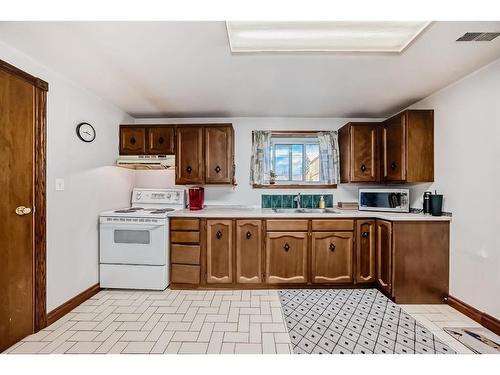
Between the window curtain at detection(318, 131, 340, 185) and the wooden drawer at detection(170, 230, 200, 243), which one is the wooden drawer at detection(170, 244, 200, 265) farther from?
the window curtain at detection(318, 131, 340, 185)

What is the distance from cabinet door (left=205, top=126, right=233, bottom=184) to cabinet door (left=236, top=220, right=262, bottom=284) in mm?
670

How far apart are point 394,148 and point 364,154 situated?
352 millimetres

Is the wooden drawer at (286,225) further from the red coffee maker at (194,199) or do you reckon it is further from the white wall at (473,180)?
the white wall at (473,180)

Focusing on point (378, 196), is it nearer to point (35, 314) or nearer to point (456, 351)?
point (456, 351)

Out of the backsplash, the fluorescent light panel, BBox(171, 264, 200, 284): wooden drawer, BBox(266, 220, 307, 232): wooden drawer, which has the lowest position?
BBox(171, 264, 200, 284): wooden drawer

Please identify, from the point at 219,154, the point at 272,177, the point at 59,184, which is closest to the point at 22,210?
the point at 59,184

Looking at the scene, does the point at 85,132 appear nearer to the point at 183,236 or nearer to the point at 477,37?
the point at 183,236

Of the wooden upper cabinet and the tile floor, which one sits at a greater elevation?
the wooden upper cabinet

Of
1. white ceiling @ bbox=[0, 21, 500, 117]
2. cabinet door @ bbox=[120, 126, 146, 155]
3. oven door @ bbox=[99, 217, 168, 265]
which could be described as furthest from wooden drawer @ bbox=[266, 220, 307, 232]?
cabinet door @ bbox=[120, 126, 146, 155]

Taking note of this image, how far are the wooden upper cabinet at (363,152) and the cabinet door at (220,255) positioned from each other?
1.74 meters

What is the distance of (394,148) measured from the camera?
9.05 ft

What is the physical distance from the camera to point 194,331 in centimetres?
192

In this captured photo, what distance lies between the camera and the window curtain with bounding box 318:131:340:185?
11.0ft
